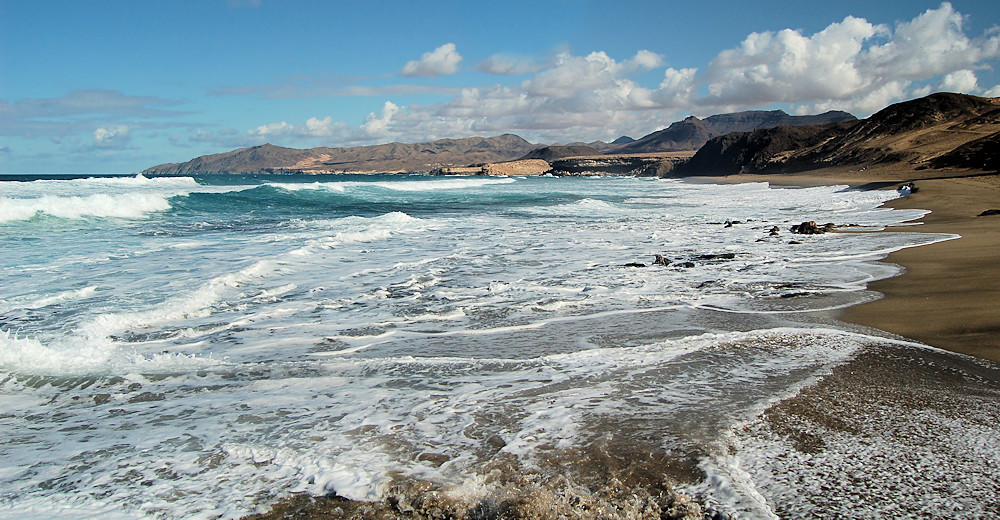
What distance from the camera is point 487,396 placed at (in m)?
4.07

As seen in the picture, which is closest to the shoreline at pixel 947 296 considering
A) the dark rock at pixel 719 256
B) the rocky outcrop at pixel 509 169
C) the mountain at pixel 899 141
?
the dark rock at pixel 719 256

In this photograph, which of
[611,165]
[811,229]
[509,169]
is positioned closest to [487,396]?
[811,229]

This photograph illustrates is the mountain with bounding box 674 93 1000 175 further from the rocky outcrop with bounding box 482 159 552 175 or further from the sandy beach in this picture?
the rocky outcrop with bounding box 482 159 552 175

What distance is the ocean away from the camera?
2.77 metres

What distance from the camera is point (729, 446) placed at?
122 inches

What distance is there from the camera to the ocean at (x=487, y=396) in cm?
277

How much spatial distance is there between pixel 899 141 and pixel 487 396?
66.3 m

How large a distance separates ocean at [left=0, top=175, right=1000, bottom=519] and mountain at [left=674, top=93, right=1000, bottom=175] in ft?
110

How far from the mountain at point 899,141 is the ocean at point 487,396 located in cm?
3343

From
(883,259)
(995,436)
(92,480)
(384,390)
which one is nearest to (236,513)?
(92,480)

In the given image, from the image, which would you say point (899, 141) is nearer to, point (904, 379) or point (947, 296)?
point (947, 296)

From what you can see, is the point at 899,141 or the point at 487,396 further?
the point at 899,141

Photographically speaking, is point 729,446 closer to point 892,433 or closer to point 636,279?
point 892,433

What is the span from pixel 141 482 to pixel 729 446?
3030mm
